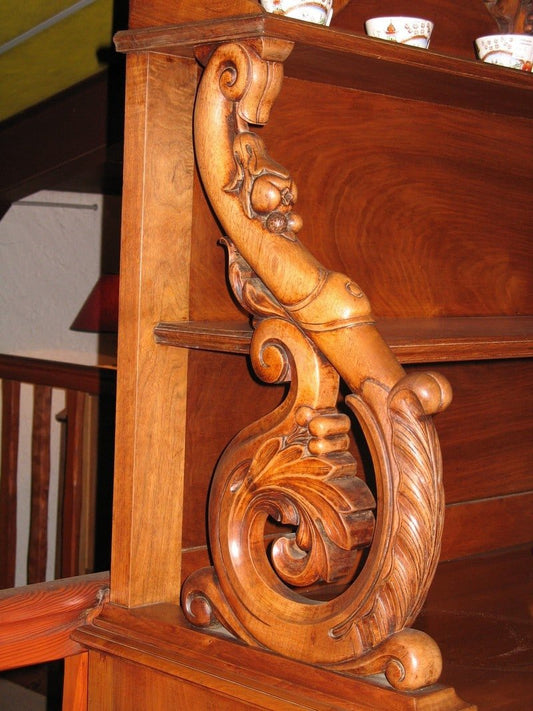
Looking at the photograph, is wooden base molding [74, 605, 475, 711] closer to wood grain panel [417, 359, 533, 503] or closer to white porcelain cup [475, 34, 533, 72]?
wood grain panel [417, 359, 533, 503]

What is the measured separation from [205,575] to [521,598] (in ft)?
1.99

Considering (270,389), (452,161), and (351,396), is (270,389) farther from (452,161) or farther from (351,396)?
(452,161)

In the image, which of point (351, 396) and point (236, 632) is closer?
point (351, 396)

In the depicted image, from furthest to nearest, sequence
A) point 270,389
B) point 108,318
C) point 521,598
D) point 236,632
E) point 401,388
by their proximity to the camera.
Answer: point 108,318 < point 521,598 < point 270,389 < point 236,632 < point 401,388

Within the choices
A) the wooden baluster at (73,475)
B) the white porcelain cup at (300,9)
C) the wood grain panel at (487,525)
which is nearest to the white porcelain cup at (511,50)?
the white porcelain cup at (300,9)

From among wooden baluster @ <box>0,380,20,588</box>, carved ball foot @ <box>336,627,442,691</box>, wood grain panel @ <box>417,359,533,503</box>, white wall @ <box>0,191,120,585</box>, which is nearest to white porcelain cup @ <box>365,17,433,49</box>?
wood grain panel @ <box>417,359,533,503</box>

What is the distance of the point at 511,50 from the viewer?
1.47m

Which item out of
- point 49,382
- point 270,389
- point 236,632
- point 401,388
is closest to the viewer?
point 401,388

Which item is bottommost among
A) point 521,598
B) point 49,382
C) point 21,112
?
point 521,598

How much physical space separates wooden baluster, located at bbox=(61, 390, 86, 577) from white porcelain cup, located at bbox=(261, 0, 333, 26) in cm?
213

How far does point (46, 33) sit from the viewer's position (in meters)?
2.91

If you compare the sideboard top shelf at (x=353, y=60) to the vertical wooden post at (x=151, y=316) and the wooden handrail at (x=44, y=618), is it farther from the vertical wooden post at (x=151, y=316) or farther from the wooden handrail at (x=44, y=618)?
the wooden handrail at (x=44, y=618)

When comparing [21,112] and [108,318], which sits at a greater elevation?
[21,112]

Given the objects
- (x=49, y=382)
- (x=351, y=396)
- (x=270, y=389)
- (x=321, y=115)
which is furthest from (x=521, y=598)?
(x=49, y=382)
